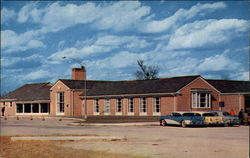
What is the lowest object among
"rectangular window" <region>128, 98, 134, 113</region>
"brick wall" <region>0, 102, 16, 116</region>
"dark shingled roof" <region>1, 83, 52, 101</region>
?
"brick wall" <region>0, 102, 16, 116</region>

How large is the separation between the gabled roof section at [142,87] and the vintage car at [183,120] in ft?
45.7

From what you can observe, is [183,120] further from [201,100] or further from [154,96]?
[201,100]

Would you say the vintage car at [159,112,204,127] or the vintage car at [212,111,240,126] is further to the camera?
the vintage car at [212,111,240,126]

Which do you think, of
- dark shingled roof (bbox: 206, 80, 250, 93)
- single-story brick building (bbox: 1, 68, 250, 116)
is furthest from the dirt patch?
dark shingled roof (bbox: 206, 80, 250, 93)

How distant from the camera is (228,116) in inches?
1346

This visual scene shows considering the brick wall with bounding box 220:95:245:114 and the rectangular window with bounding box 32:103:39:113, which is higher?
the brick wall with bounding box 220:95:245:114

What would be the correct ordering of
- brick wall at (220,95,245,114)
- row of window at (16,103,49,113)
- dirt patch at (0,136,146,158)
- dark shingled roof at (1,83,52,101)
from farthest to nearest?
dark shingled roof at (1,83,52,101) → row of window at (16,103,49,113) → brick wall at (220,95,245,114) → dirt patch at (0,136,146,158)

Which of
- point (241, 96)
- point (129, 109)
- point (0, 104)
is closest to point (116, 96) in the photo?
point (129, 109)

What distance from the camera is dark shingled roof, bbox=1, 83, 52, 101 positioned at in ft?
232

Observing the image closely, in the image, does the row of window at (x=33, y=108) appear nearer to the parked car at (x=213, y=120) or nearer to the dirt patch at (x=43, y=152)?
the parked car at (x=213, y=120)

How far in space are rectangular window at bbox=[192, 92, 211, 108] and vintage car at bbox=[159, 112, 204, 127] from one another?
1569 cm

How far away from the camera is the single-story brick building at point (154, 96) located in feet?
162

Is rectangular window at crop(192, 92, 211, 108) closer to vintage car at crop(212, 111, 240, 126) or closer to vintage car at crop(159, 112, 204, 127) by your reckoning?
vintage car at crop(212, 111, 240, 126)

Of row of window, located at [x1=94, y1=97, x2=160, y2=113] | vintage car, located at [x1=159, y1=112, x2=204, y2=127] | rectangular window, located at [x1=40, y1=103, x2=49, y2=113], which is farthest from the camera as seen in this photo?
rectangular window, located at [x1=40, y1=103, x2=49, y2=113]
